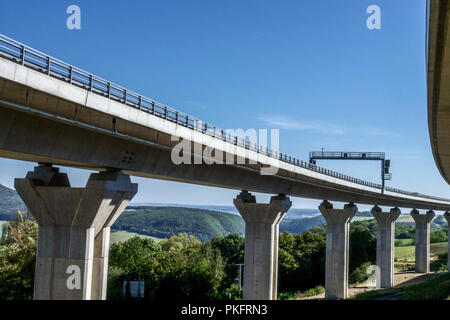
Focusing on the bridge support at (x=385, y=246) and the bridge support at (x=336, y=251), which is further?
the bridge support at (x=385, y=246)

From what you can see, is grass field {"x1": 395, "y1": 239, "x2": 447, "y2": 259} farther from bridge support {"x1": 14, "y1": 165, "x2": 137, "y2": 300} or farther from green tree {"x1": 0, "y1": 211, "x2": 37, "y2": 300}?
bridge support {"x1": 14, "y1": 165, "x2": 137, "y2": 300}

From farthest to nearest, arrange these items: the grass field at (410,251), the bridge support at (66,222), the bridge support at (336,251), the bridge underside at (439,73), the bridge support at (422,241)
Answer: the grass field at (410,251) < the bridge support at (422,241) < the bridge support at (336,251) < the bridge support at (66,222) < the bridge underside at (439,73)

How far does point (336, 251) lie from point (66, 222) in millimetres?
44661

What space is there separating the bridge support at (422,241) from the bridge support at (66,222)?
291 feet

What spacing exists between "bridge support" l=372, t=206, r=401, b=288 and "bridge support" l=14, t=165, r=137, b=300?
204ft

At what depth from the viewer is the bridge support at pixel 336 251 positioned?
61562mm

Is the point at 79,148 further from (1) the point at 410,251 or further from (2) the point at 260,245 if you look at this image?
(1) the point at 410,251

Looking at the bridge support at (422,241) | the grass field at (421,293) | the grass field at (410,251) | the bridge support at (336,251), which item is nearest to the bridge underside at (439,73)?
the grass field at (421,293)

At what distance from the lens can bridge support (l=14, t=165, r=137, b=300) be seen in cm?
2444

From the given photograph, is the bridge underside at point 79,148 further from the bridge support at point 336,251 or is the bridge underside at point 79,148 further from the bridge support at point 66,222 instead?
the bridge support at point 336,251

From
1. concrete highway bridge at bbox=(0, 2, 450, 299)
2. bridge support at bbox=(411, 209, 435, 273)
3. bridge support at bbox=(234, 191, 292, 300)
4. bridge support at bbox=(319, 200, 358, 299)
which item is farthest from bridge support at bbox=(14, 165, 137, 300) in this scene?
bridge support at bbox=(411, 209, 435, 273)

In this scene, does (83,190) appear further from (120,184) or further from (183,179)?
(183,179)

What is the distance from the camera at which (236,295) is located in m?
68.7

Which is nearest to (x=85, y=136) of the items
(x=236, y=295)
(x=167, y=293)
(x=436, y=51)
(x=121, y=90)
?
(x=121, y=90)
